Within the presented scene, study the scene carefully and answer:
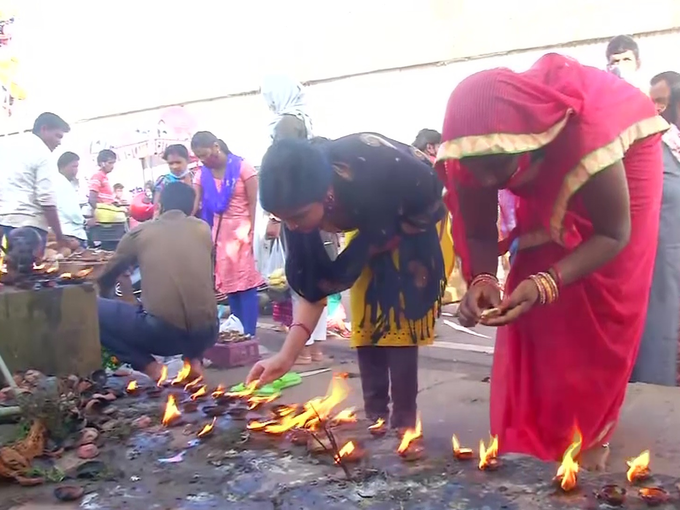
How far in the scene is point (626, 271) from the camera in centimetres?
284

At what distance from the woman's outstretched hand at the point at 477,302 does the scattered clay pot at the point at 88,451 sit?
1.37m

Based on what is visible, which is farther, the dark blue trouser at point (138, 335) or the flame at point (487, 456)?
the dark blue trouser at point (138, 335)

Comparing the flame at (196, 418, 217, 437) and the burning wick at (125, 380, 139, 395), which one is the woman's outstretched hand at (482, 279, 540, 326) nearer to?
the flame at (196, 418, 217, 437)

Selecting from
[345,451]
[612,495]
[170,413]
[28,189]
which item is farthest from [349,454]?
[28,189]

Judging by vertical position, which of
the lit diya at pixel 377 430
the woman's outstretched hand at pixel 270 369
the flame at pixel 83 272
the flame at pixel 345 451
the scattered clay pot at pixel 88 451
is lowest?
the scattered clay pot at pixel 88 451

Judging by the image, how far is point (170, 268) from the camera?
16.0 feet

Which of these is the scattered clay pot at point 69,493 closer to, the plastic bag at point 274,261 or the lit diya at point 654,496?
the lit diya at point 654,496

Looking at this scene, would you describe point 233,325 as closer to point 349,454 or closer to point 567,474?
point 349,454

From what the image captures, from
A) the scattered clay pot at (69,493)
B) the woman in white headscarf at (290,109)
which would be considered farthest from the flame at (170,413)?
the woman in white headscarf at (290,109)

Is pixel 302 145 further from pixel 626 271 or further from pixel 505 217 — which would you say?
pixel 626 271

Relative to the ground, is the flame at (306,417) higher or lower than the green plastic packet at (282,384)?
higher

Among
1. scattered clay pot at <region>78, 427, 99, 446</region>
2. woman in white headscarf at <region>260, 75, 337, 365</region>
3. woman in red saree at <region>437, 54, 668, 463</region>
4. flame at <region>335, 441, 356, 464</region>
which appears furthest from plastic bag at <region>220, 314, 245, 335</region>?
flame at <region>335, 441, 356, 464</region>

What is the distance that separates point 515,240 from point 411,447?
0.96 metres

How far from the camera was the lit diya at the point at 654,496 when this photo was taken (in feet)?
6.54
